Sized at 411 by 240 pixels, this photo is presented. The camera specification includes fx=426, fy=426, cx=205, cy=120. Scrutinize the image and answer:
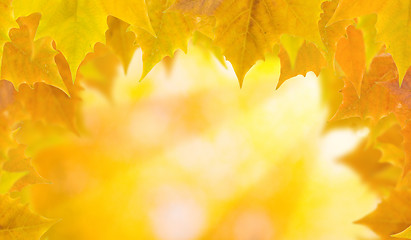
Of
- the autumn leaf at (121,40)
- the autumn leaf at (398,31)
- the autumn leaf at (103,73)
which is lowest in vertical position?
the autumn leaf at (398,31)

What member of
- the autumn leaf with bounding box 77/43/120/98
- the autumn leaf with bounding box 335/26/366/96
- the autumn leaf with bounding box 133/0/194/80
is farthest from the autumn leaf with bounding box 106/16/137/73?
the autumn leaf with bounding box 77/43/120/98

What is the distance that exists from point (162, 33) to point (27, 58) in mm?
241

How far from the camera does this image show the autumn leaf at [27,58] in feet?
2.38

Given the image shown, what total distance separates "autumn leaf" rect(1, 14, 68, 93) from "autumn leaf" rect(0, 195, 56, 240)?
A: 21 centimetres

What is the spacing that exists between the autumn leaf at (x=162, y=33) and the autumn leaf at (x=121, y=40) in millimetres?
130

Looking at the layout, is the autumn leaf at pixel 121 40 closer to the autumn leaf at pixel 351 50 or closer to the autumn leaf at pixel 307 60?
the autumn leaf at pixel 307 60

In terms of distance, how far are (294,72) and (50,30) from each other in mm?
424

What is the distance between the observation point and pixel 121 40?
856mm

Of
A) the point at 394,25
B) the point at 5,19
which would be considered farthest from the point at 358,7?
the point at 5,19

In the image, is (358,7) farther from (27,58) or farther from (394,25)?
(27,58)

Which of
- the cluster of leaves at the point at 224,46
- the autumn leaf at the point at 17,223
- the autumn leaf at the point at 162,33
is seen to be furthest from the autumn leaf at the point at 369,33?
the autumn leaf at the point at 17,223

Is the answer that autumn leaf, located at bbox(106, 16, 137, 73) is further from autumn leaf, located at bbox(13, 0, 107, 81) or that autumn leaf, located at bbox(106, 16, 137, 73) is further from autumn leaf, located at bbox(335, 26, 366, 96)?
autumn leaf, located at bbox(335, 26, 366, 96)

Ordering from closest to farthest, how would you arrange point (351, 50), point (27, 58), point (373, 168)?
point (27, 58)
point (351, 50)
point (373, 168)

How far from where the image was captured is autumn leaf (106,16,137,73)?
2.76 ft
